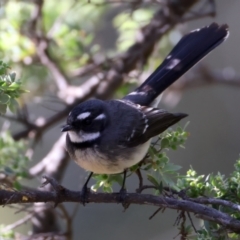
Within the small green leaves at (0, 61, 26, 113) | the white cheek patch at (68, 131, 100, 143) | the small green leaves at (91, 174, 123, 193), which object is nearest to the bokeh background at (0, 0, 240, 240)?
the white cheek patch at (68, 131, 100, 143)

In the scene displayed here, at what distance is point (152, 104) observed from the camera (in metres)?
3.54

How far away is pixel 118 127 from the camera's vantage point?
10.4ft

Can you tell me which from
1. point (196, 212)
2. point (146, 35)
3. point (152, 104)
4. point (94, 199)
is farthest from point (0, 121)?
point (196, 212)

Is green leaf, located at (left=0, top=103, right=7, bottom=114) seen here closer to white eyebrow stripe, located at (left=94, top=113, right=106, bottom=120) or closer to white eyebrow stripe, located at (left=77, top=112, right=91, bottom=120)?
white eyebrow stripe, located at (left=77, top=112, right=91, bottom=120)

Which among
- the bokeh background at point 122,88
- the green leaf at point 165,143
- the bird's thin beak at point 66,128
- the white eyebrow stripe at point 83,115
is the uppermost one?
the green leaf at point 165,143

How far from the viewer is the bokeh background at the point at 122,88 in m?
4.07

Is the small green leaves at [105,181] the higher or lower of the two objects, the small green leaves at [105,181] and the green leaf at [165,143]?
the lower

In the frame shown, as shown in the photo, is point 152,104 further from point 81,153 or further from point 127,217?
point 127,217

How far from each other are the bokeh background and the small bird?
1.28 ft

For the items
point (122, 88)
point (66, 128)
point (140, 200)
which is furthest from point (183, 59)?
point (140, 200)

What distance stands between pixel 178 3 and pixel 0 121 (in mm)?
2550

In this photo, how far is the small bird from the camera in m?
2.88

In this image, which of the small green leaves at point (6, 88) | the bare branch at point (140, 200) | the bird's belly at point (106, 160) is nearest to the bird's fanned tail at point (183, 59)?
the bird's belly at point (106, 160)

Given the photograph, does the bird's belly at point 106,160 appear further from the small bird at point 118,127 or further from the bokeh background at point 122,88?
the bokeh background at point 122,88
